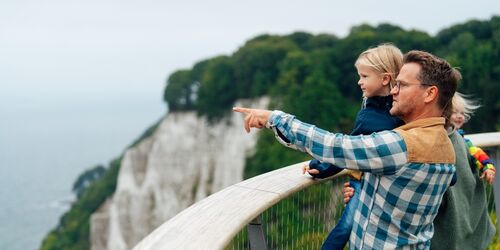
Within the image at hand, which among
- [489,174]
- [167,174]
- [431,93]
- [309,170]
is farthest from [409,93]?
[167,174]

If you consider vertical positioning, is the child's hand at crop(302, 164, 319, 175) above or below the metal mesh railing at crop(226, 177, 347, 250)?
above

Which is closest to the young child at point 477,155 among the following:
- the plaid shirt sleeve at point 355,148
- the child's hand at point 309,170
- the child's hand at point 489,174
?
the child's hand at point 489,174

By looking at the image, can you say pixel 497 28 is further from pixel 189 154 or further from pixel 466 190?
pixel 466 190

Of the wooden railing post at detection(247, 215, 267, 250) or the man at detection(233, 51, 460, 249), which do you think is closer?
the man at detection(233, 51, 460, 249)

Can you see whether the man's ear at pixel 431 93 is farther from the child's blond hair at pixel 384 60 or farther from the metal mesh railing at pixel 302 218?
the metal mesh railing at pixel 302 218

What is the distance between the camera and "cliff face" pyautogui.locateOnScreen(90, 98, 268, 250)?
45625 millimetres

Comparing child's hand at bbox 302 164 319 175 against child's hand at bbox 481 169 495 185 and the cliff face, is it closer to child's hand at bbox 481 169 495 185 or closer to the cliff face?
child's hand at bbox 481 169 495 185

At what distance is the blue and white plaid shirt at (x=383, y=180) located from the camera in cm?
167

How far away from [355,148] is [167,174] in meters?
46.2

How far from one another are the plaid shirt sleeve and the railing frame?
0.79 ft

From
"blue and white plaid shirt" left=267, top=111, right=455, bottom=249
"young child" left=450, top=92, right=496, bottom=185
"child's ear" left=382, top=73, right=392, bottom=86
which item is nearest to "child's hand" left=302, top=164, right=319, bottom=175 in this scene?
"blue and white plaid shirt" left=267, top=111, right=455, bottom=249

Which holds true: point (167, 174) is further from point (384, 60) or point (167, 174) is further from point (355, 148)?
point (355, 148)

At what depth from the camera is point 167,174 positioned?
47.2m

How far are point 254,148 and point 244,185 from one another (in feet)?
133
